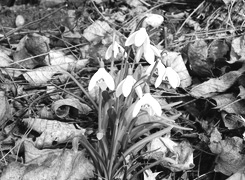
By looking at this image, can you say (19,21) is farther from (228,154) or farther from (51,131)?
(228,154)

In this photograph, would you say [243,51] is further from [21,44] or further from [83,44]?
[21,44]

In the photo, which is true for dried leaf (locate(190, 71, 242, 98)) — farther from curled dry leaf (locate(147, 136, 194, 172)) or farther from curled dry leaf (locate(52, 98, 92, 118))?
curled dry leaf (locate(52, 98, 92, 118))

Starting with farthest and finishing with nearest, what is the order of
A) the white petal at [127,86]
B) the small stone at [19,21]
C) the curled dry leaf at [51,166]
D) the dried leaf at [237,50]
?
the small stone at [19,21] → the dried leaf at [237,50] → the curled dry leaf at [51,166] → the white petal at [127,86]

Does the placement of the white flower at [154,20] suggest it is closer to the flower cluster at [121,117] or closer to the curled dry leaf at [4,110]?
the flower cluster at [121,117]

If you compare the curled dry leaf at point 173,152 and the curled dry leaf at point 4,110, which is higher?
the curled dry leaf at point 4,110

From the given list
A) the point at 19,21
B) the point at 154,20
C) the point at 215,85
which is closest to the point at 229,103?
the point at 215,85

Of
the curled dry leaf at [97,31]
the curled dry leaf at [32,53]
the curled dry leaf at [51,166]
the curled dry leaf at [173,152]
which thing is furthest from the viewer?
the curled dry leaf at [97,31]

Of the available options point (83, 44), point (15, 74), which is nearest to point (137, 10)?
point (83, 44)

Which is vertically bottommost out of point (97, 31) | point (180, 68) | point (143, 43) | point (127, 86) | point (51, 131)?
point (51, 131)

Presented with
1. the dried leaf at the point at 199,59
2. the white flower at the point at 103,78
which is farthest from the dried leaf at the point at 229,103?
the white flower at the point at 103,78
